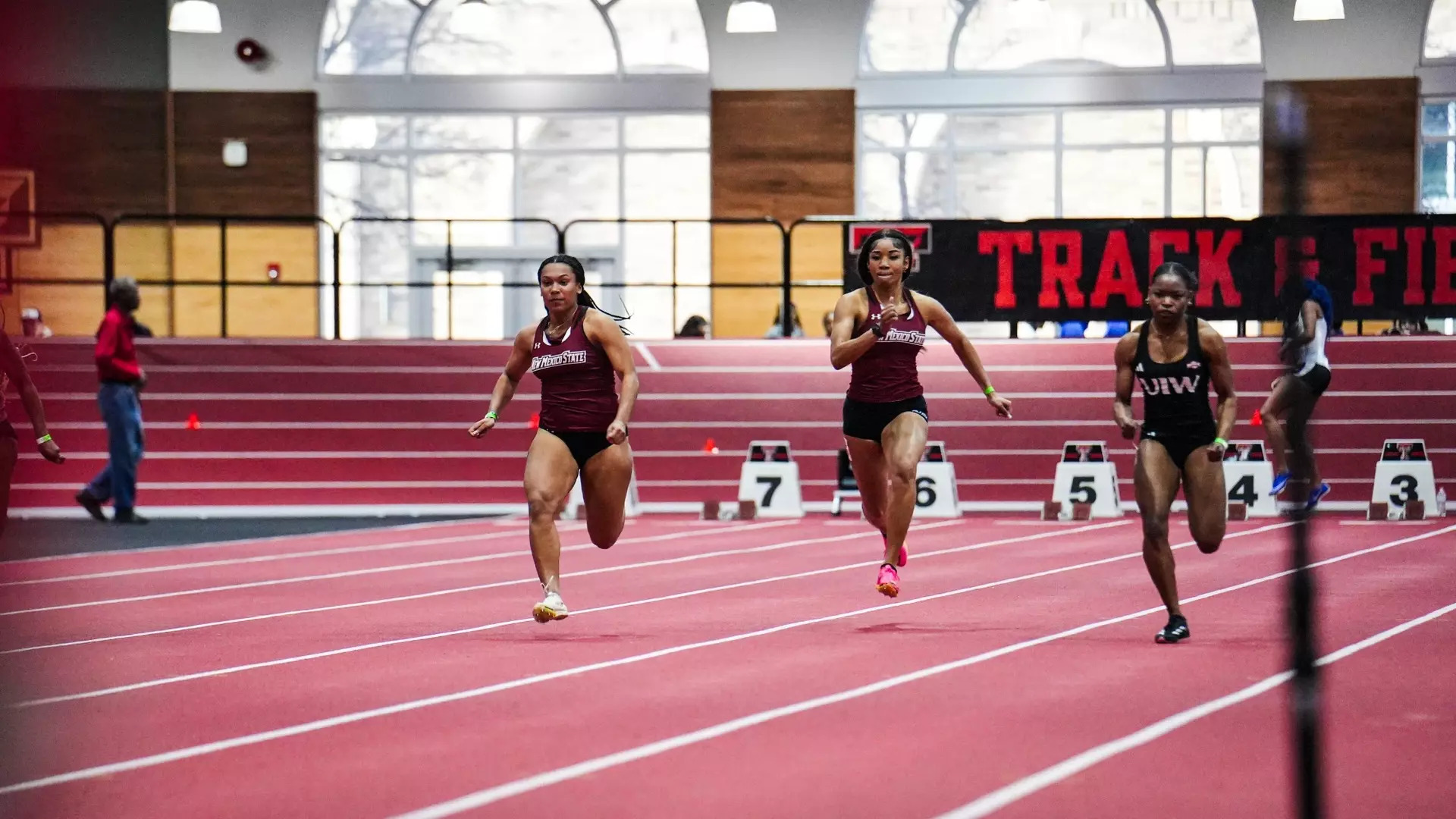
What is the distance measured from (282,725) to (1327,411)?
16626 mm

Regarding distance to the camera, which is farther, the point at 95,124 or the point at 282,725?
the point at 95,124

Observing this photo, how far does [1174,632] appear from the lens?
9.06 meters

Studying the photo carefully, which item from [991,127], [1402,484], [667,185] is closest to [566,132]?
[667,185]

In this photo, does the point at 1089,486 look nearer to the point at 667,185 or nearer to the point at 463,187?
the point at 667,185

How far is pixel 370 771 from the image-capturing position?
591 centimetres

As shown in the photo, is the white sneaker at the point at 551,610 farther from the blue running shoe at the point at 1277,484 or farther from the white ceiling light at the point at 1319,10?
the white ceiling light at the point at 1319,10

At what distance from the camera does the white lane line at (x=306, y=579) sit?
436 inches

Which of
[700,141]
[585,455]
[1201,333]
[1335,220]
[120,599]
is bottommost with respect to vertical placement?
[120,599]

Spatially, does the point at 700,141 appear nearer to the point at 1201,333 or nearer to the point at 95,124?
the point at 95,124

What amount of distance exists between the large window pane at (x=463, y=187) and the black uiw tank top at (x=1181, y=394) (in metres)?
24.0

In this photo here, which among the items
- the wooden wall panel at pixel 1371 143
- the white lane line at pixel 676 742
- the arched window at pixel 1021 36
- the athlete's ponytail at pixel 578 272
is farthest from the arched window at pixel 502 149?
the white lane line at pixel 676 742

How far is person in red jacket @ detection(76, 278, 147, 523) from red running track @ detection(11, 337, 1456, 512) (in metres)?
2.42

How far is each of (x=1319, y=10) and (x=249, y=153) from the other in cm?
1901

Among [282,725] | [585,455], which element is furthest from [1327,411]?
[282,725]
